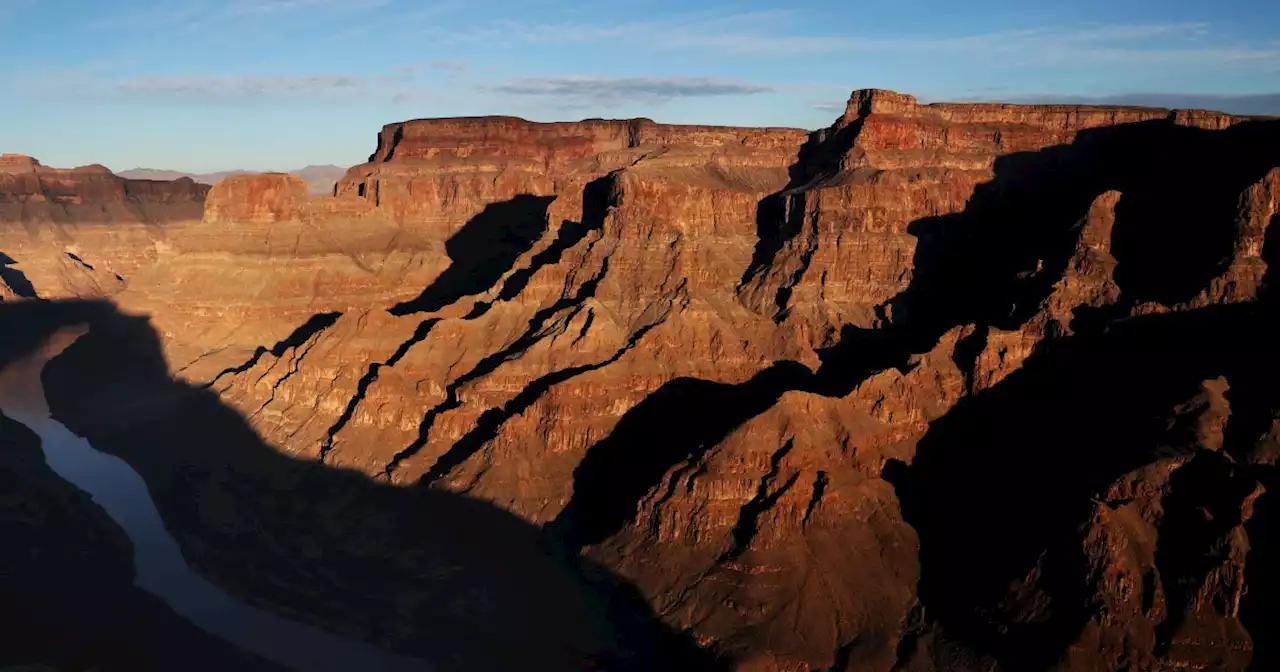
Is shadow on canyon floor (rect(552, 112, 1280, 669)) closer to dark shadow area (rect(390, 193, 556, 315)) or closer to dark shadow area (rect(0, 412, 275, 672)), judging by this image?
dark shadow area (rect(0, 412, 275, 672))

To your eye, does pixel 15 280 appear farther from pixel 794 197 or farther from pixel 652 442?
pixel 652 442

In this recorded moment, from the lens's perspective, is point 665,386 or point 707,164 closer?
point 665,386

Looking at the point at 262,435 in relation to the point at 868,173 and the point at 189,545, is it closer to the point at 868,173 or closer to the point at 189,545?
the point at 189,545

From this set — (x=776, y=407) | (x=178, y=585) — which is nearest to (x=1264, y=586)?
(x=776, y=407)

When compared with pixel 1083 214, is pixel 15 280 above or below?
below

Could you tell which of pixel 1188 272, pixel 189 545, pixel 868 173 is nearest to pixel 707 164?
pixel 868 173

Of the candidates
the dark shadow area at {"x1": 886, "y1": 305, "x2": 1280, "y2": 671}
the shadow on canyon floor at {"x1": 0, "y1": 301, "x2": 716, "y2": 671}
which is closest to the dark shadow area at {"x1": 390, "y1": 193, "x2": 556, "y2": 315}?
the shadow on canyon floor at {"x1": 0, "y1": 301, "x2": 716, "y2": 671}
